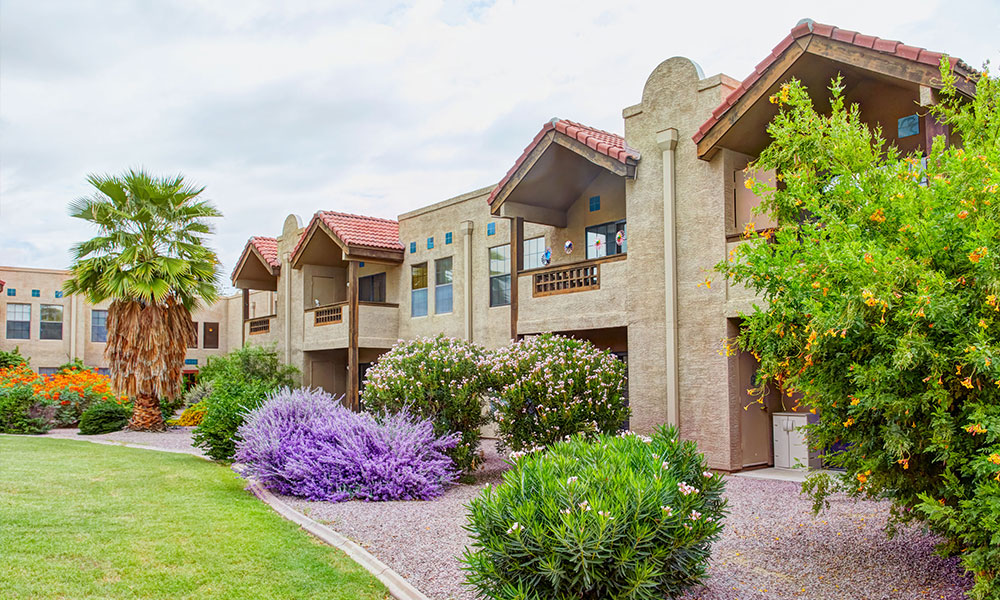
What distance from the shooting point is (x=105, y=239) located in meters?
22.1

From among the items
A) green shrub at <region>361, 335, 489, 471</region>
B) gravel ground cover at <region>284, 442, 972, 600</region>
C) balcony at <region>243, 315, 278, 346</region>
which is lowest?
gravel ground cover at <region>284, 442, 972, 600</region>

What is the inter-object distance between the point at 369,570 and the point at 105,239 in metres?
18.3

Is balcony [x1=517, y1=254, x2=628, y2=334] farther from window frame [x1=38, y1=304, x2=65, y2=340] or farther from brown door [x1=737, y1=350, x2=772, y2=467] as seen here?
window frame [x1=38, y1=304, x2=65, y2=340]

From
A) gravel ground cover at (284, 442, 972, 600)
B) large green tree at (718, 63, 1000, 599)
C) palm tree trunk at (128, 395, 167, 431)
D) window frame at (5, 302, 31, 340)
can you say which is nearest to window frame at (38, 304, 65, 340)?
window frame at (5, 302, 31, 340)

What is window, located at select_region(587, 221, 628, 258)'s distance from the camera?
54.8 feet

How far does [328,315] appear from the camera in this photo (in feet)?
76.2

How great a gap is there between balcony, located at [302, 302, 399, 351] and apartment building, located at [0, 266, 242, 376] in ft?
50.1

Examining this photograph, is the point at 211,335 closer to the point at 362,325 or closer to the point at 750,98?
the point at 362,325

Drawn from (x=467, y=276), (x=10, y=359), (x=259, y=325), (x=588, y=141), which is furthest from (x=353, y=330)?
(x=10, y=359)

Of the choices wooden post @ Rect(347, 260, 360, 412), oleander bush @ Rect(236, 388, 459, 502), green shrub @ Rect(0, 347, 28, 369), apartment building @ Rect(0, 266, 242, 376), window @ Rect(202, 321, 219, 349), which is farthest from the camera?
window @ Rect(202, 321, 219, 349)

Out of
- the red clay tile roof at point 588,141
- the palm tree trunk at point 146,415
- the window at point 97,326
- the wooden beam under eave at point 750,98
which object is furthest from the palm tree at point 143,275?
the window at point 97,326

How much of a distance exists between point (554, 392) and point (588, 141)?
5.07 m

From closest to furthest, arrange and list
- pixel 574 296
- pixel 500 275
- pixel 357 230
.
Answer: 1. pixel 574 296
2. pixel 500 275
3. pixel 357 230

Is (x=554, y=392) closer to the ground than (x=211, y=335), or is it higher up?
closer to the ground
